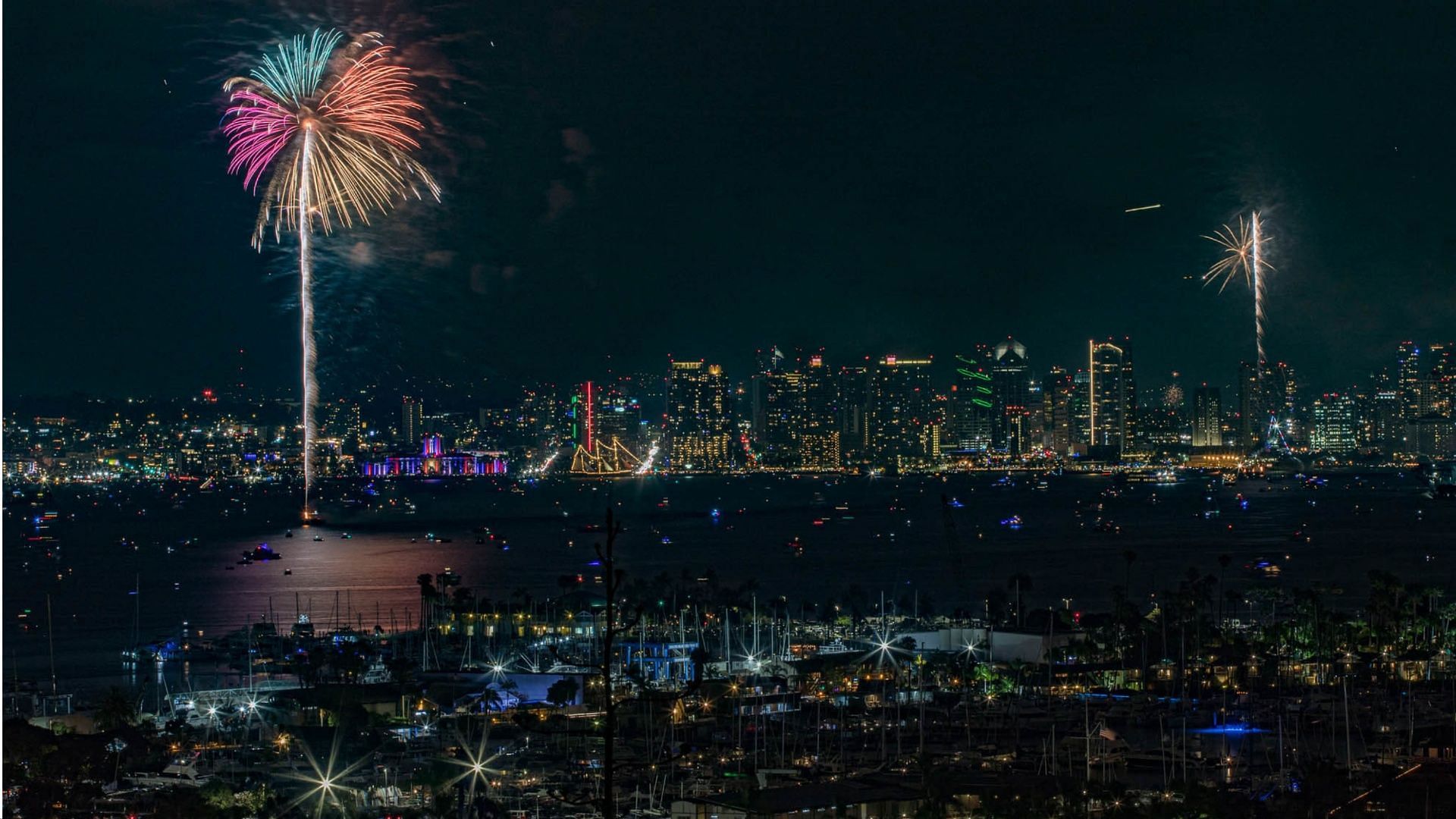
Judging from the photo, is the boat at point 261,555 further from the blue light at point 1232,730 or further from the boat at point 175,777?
the blue light at point 1232,730

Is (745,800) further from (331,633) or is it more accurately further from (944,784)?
(331,633)

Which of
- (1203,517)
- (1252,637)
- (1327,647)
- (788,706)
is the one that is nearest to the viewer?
(788,706)

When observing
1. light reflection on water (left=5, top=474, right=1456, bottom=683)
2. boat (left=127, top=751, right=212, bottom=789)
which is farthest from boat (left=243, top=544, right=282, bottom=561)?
boat (left=127, top=751, right=212, bottom=789)

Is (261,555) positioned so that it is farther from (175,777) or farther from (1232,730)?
(1232,730)

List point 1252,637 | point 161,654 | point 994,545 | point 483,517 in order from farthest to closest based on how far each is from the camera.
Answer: point 483,517 → point 994,545 → point 161,654 → point 1252,637

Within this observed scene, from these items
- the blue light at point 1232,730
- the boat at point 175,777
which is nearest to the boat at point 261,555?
the boat at point 175,777

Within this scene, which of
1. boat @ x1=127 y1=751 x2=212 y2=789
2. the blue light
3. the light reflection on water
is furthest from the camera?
the light reflection on water

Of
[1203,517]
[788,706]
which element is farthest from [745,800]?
[1203,517]

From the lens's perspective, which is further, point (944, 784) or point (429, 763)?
point (429, 763)

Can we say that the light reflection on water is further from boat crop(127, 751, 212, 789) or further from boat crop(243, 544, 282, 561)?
boat crop(127, 751, 212, 789)

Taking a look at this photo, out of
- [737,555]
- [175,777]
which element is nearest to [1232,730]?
[175,777]
